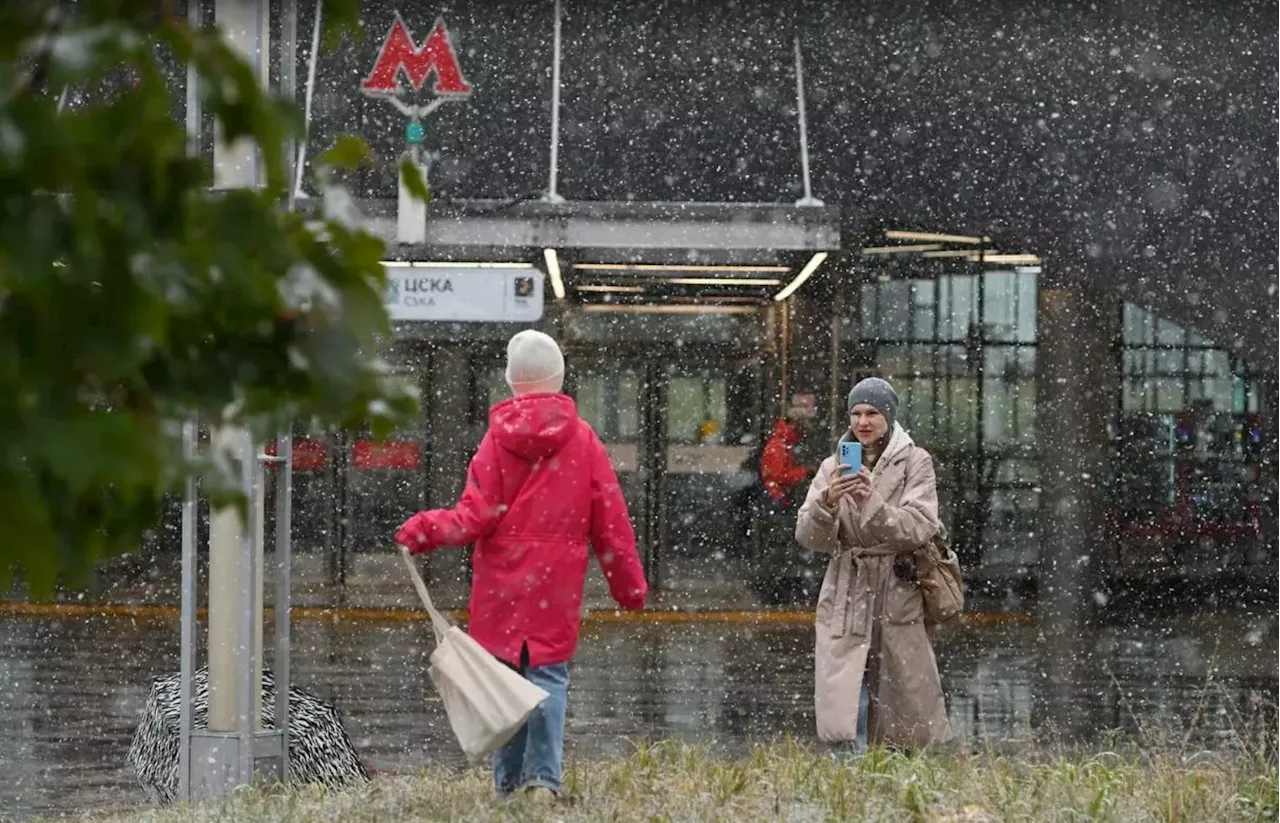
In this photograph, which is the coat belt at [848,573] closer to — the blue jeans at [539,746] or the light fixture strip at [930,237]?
the blue jeans at [539,746]

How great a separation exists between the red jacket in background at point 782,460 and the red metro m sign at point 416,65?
3.98 m

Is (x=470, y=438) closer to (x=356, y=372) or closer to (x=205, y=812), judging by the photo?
(x=205, y=812)

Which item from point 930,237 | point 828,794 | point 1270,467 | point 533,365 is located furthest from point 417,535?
point 1270,467

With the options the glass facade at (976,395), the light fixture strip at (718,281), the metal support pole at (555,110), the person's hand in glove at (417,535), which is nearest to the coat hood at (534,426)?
the person's hand in glove at (417,535)

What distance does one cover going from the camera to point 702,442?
685 inches

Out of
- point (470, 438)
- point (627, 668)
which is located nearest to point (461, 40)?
point (470, 438)

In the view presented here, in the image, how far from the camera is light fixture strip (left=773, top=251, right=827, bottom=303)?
1647cm

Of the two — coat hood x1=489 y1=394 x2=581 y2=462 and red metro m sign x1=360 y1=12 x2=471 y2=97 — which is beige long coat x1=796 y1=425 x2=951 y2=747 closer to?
coat hood x1=489 y1=394 x2=581 y2=462

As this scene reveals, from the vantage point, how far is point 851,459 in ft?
21.2

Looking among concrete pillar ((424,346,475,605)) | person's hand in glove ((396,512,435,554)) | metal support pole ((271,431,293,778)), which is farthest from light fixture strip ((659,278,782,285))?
person's hand in glove ((396,512,435,554))

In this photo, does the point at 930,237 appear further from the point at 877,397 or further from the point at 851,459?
the point at 851,459

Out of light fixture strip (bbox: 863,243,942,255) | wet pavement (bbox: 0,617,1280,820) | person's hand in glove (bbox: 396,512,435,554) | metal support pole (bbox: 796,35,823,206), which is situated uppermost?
metal support pole (bbox: 796,35,823,206)

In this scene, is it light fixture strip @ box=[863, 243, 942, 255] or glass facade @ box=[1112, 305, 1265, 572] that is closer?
light fixture strip @ box=[863, 243, 942, 255]

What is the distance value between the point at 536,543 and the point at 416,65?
10.6 metres
